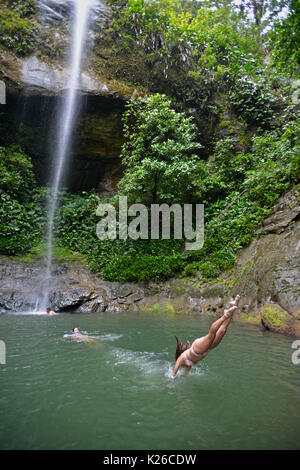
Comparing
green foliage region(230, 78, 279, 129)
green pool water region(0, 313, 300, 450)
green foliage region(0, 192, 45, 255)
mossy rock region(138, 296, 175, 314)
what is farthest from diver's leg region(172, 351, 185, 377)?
green foliage region(230, 78, 279, 129)

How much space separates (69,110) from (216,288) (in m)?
11.1

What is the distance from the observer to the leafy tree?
11.5 metres

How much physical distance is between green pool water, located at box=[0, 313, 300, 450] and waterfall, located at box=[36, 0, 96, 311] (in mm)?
8366

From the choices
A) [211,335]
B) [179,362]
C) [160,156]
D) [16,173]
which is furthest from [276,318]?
[16,173]

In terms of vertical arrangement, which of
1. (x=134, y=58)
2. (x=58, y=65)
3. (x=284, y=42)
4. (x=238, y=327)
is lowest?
(x=238, y=327)

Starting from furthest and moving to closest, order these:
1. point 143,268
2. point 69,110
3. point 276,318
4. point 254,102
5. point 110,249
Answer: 1. point 254,102
2. point 69,110
3. point 110,249
4. point 143,268
5. point 276,318

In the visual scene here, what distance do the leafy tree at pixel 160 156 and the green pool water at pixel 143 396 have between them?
7.72m

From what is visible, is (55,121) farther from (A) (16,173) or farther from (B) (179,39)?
(B) (179,39)

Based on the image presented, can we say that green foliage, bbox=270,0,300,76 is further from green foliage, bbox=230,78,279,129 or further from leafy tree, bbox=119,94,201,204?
green foliage, bbox=230,78,279,129

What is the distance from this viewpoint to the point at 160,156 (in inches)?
494

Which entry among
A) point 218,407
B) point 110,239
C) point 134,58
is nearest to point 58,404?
point 218,407

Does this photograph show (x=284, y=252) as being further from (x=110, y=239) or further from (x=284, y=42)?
(x=110, y=239)

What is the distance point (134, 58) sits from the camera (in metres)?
14.7
